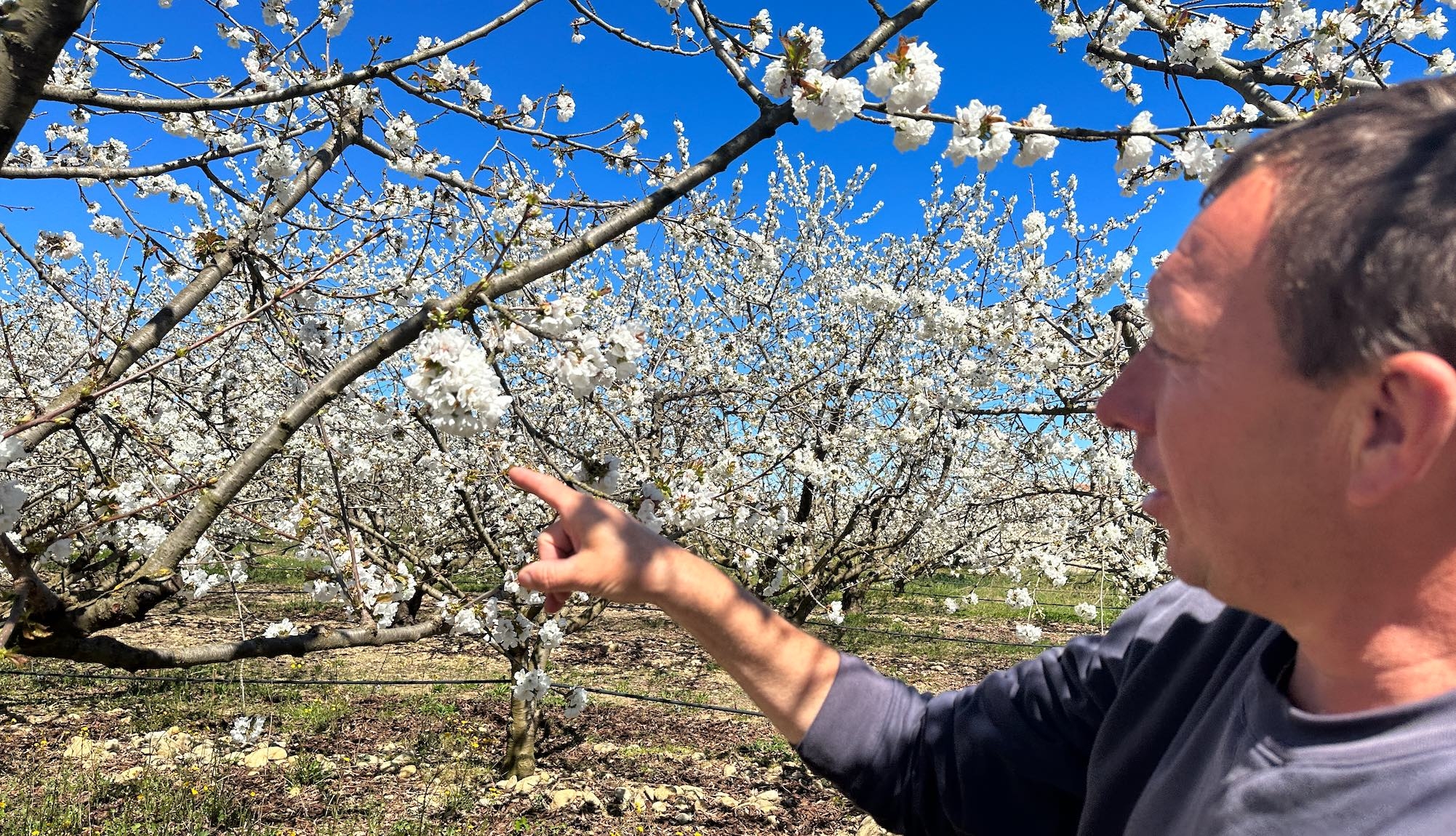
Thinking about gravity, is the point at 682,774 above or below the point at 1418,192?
below

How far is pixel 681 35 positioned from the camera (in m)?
3.15

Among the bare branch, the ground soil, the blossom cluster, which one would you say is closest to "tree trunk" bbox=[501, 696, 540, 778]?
the ground soil

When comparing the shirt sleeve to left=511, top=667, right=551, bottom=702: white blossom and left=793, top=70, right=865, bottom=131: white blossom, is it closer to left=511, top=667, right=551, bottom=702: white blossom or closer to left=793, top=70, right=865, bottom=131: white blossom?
left=793, top=70, right=865, bottom=131: white blossom

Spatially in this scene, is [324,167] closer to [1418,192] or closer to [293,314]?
[293,314]

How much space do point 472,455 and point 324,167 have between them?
2984 millimetres

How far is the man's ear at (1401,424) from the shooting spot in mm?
552

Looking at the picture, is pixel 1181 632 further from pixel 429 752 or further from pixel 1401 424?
pixel 429 752

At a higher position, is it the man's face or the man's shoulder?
the man's face

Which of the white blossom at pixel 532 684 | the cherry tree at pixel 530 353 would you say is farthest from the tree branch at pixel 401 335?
the white blossom at pixel 532 684

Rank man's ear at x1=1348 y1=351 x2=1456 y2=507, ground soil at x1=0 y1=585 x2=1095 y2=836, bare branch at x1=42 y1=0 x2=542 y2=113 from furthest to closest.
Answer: ground soil at x1=0 y1=585 x2=1095 y2=836 → bare branch at x1=42 y1=0 x2=542 y2=113 → man's ear at x1=1348 y1=351 x2=1456 y2=507

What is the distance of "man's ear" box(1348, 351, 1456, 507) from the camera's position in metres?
0.55

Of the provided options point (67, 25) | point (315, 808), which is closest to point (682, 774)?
point (315, 808)

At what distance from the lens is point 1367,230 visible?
0.60 meters

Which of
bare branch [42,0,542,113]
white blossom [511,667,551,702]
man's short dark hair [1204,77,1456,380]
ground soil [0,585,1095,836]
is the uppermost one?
bare branch [42,0,542,113]
